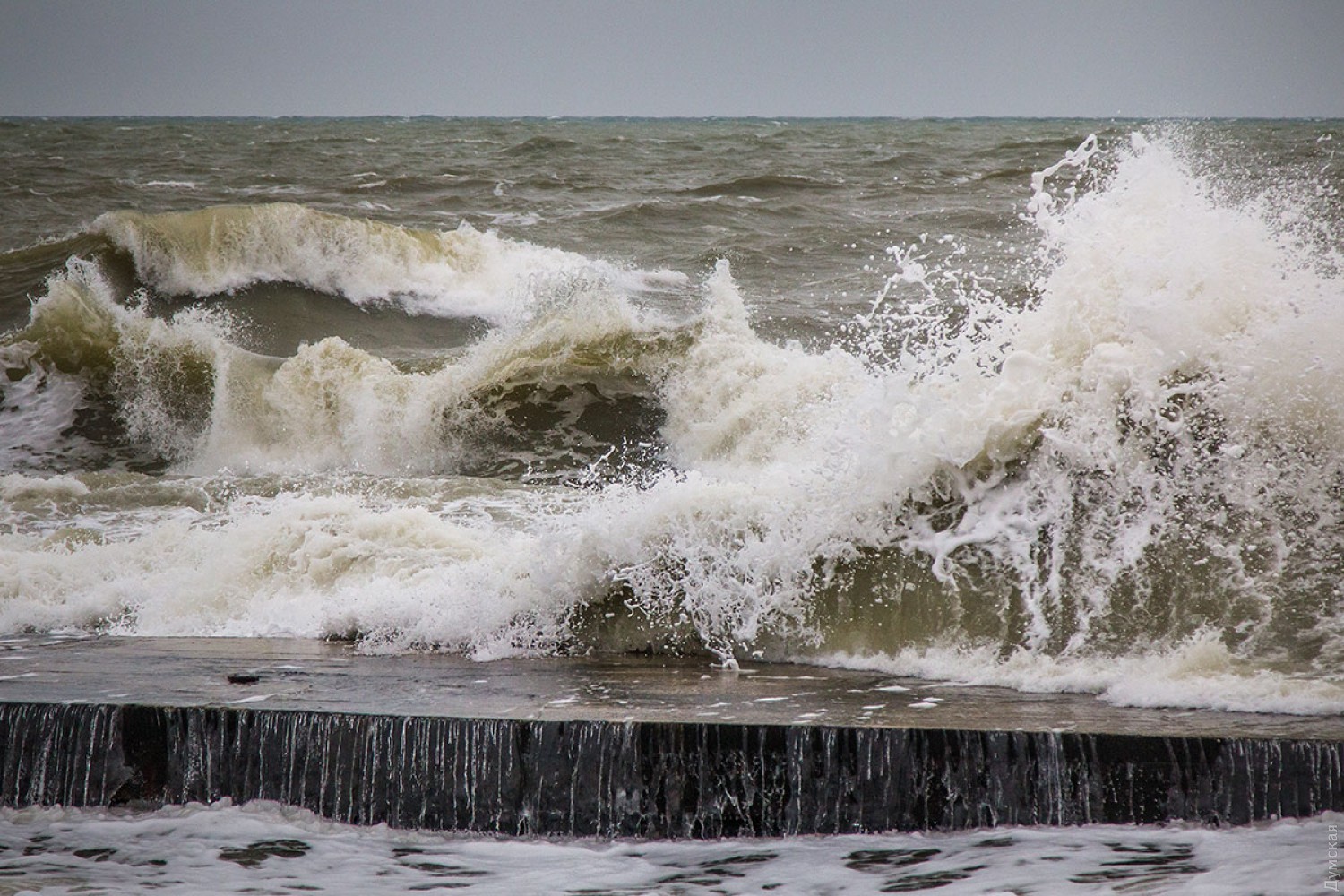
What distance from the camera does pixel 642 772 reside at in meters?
3.73

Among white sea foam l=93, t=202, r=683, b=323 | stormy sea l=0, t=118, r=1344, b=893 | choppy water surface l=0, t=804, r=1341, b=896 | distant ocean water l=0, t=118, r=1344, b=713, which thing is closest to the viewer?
choppy water surface l=0, t=804, r=1341, b=896

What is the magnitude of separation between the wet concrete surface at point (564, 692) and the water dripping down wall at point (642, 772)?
0.07 m

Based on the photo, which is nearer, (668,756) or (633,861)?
(633,861)

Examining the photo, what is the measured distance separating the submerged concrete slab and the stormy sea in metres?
0.10

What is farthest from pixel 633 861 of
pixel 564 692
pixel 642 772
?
pixel 564 692

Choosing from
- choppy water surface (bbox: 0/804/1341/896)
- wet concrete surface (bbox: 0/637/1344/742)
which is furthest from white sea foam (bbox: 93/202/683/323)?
choppy water surface (bbox: 0/804/1341/896)

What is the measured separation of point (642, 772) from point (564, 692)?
25.8 inches

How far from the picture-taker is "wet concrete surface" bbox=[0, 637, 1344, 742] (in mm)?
3754

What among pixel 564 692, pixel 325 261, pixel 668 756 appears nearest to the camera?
pixel 668 756

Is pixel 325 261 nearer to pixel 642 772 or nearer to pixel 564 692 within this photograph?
pixel 564 692

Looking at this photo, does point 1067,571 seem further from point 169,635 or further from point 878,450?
point 169,635

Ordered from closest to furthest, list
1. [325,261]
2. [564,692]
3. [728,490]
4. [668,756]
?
[668,756], [564,692], [728,490], [325,261]

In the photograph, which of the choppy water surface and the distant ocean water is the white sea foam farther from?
the choppy water surface

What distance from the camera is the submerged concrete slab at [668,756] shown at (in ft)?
11.5
